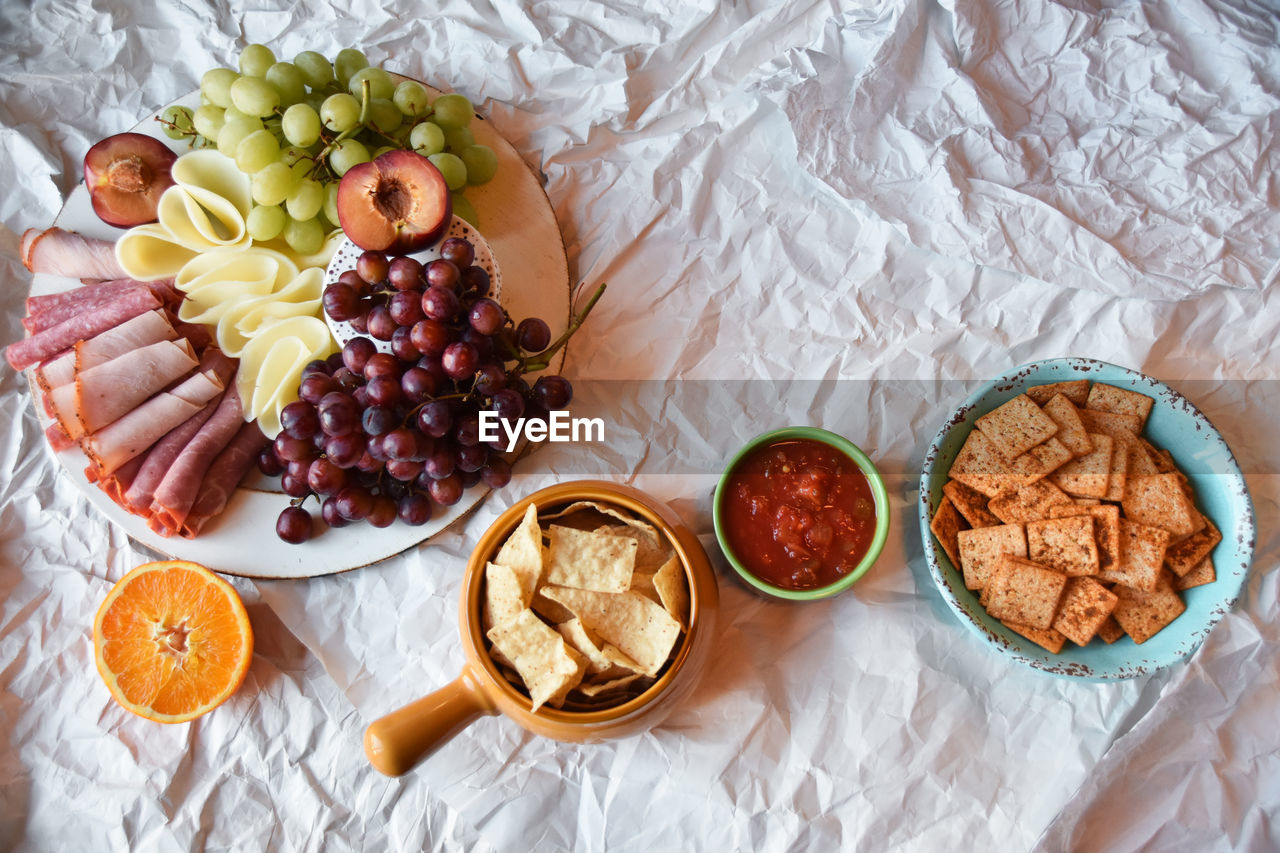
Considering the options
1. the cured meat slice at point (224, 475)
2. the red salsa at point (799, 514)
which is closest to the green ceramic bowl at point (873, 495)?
the red salsa at point (799, 514)

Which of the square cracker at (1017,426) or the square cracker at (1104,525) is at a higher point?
the square cracker at (1017,426)

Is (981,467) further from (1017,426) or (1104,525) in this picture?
(1104,525)

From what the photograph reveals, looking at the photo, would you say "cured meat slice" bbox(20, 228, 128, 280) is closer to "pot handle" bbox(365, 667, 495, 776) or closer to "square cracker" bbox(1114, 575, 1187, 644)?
"pot handle" bbox(365, 667, 495, 776)

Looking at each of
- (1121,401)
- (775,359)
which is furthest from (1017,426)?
(775,359)

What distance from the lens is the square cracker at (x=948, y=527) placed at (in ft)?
4.70

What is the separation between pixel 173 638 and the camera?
1511 mm

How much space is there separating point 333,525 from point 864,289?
1.06 m

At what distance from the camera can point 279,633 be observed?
5.26ft

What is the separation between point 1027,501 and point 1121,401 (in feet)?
0.78

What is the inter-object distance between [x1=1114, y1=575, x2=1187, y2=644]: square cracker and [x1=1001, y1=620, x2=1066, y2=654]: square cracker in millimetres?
109

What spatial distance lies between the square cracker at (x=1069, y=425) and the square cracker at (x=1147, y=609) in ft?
0.80

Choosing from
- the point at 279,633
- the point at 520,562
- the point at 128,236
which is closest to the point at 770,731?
the point at 520,562

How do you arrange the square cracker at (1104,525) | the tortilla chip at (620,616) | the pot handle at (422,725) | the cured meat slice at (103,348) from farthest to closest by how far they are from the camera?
the cured meat slice at (103,348) → the square cracker at (1104,525) → the tortilla chip at (620,616) → the pot handle at (422,725)

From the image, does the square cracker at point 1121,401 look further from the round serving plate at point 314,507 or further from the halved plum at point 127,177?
the halved plum at point 127,177
